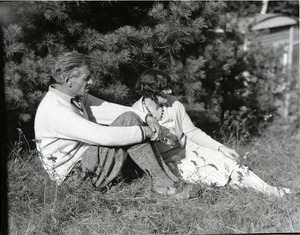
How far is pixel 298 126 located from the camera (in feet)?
18.9

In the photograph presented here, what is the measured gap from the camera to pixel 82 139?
103 inches

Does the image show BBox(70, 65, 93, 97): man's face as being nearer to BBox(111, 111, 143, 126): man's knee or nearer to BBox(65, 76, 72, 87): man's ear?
BBox(65, 76, 72, 87): man's ear

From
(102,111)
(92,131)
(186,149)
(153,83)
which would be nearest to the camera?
(92,131)

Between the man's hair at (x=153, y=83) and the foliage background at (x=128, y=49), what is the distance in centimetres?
49

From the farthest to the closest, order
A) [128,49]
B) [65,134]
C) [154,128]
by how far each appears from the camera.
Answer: [128,49] < [154,128] < [65,134]

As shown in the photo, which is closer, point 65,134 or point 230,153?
point 65,134

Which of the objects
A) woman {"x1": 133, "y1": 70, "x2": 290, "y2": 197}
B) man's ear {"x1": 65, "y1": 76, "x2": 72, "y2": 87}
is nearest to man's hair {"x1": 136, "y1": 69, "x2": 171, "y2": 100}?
woman {"x1": 133, "y1": 70, "x2": 290, "y2": 197}

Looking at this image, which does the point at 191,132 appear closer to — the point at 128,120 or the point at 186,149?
the point at 186,149

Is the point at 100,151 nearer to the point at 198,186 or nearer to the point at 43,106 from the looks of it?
the point at 43,106

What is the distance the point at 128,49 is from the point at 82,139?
4.30ft

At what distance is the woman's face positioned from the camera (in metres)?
3.13

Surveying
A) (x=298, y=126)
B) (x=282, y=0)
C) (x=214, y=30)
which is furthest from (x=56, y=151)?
(x=282, y=0)

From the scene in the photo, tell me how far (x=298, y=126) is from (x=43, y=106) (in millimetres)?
4181

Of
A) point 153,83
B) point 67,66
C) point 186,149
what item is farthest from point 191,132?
point 67,66
